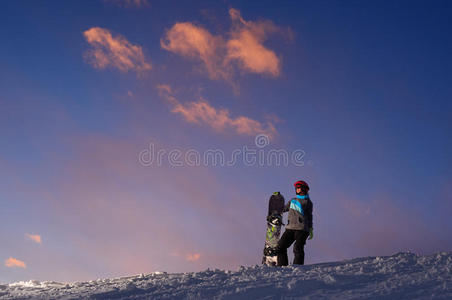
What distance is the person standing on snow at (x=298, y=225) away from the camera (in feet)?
35.8

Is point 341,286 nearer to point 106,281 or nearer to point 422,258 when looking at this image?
point 422,258

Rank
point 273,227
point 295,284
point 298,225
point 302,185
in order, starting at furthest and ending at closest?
1. point 273,227
2. point 302,185
3. point 298,225
4. point 295,284

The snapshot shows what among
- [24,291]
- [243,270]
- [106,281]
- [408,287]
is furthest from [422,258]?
[24,291]

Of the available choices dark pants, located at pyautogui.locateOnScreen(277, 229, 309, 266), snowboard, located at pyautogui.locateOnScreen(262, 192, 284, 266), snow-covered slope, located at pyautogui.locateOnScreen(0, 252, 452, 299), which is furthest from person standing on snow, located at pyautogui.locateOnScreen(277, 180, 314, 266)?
snow-covered slope, located at pyautogui.locateOnScreen(0, 252, 452, 299)

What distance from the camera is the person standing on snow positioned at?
10914 millimetres

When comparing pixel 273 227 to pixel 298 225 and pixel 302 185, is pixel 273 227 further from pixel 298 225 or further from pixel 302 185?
pixel 302 185

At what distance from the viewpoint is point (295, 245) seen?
1091cm

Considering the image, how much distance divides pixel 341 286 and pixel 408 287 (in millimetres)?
955

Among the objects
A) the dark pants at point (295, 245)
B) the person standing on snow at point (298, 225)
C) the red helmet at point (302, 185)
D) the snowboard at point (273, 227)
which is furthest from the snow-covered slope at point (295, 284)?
the snowboard at point (273, 227)

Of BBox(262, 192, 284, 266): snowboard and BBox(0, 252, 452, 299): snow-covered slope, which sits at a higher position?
BBox(262, 192, 284, 266): snowboard

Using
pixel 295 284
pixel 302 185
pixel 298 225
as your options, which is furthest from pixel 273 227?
pixel 295 284

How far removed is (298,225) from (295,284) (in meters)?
4.56

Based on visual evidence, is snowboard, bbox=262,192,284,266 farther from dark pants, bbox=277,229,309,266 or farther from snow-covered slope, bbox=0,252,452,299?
snow-covered slope, bbox=0,252,452,299

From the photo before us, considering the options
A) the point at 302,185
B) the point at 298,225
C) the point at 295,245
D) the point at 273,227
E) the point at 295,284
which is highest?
the point at 302,185
